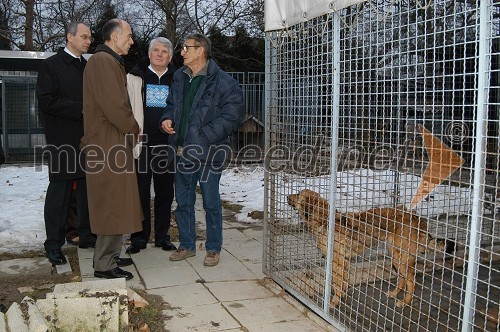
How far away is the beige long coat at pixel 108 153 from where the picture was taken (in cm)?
403

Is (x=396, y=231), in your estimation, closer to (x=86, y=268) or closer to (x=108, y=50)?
(x=108, y=50)

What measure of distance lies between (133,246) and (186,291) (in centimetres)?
133

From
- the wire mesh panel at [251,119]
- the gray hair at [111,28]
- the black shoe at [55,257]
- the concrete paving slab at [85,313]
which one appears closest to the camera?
the concrete paving slab at [85,313]

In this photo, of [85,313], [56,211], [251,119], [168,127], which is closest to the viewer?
[85,313]

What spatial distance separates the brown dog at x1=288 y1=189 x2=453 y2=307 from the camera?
3.36m

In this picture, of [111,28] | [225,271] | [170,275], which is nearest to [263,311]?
[225,271]

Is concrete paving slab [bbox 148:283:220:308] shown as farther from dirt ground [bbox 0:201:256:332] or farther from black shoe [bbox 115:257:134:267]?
black shoe [bbox 115:257:134:267]

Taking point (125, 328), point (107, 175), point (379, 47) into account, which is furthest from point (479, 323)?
point (107, 175)

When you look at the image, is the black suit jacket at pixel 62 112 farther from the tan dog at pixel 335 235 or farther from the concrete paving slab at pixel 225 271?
the tan dog at pixel 335 235

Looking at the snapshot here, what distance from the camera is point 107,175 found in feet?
13.4

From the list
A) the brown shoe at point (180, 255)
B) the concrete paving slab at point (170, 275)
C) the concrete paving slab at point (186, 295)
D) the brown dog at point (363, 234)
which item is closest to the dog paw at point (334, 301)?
the brown dog at point (363, 234)

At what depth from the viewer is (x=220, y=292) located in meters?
4.22

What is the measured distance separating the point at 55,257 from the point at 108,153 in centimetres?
151

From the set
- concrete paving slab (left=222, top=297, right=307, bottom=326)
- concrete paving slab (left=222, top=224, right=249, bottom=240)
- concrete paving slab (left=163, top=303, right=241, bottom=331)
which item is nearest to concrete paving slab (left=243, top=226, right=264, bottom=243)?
concrete paving slab (left=222, top=224, right=249, bottom=240)
